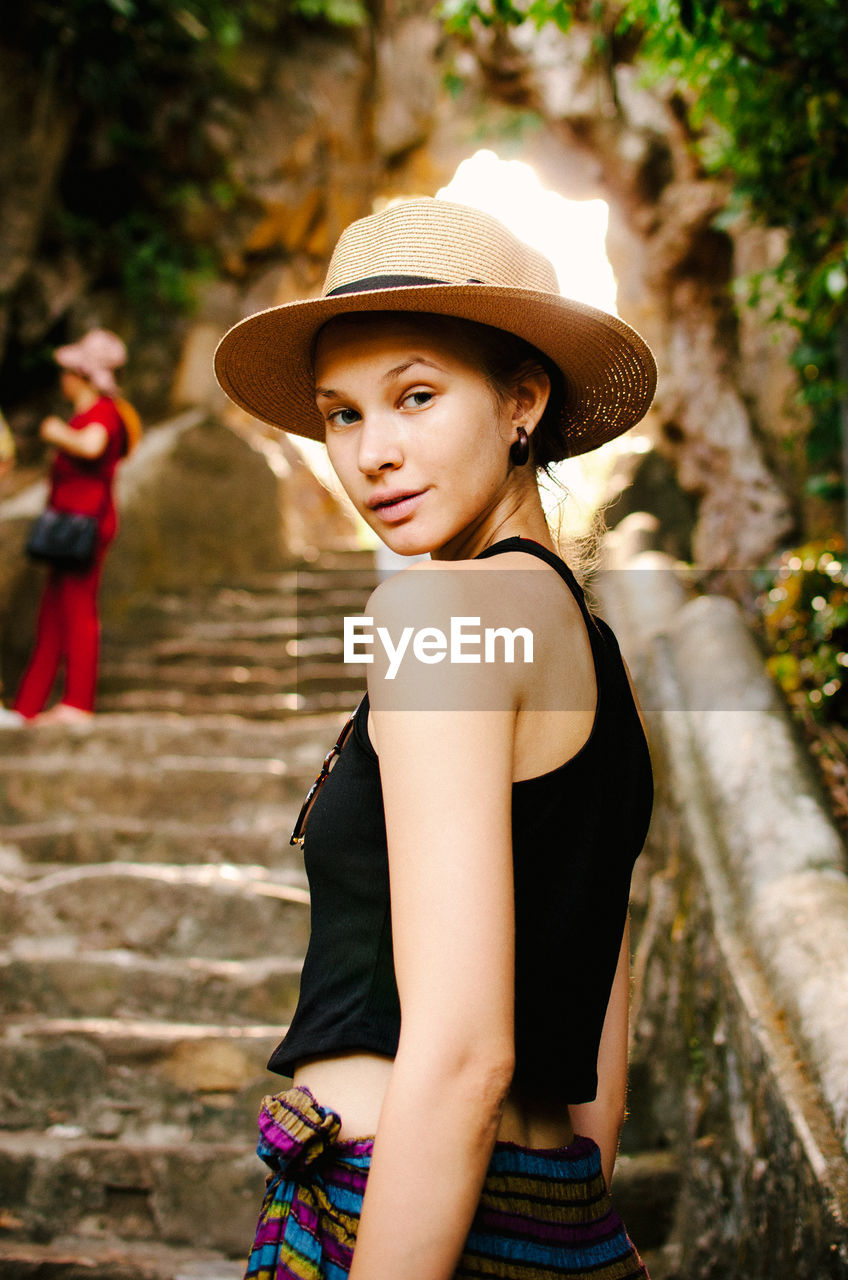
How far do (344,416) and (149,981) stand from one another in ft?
7.20

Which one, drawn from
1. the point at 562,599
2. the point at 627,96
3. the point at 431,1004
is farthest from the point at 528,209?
the point at 627,96

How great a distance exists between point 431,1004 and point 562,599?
0.39m

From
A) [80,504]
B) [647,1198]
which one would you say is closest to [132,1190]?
[647,1198]

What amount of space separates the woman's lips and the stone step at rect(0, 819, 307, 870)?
2.48 meters

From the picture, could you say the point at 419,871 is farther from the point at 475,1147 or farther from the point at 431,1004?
the point at 475,1147

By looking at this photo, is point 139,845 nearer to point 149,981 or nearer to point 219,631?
point 149,981

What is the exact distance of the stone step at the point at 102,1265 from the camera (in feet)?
6.69

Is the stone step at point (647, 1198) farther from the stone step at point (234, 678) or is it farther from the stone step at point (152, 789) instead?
the stone step at point (234, 678)

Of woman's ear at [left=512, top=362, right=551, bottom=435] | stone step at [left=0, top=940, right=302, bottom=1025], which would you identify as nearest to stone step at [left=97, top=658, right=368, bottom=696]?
stone step at [left=0, top=940, right=302, bottom=1025]

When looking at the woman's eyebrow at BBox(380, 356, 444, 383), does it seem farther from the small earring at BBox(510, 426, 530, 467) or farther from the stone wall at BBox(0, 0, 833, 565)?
the stone wall at BBox(0, 0, 833, 565)

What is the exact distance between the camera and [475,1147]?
0.75 metres

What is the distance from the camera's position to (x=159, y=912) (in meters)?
2.98

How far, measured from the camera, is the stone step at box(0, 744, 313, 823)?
3.62m

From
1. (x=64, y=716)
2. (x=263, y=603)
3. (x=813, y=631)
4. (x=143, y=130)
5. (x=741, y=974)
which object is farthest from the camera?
(x=143, y=130)
